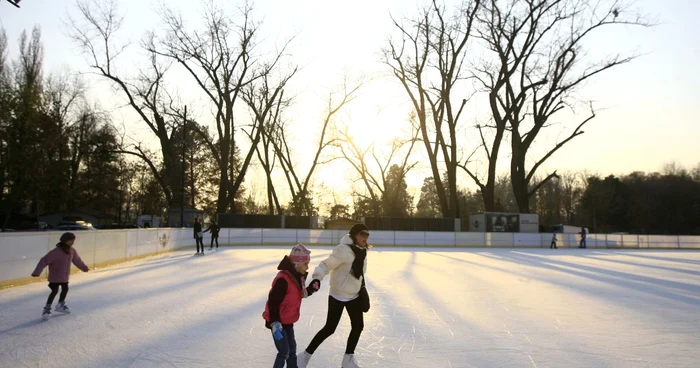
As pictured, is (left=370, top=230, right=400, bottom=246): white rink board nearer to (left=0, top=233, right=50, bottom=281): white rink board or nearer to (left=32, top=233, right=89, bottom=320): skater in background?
Answer: (left=0, top=233, right=50, bottom=281): white rink board

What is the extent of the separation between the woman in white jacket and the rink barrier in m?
8.39

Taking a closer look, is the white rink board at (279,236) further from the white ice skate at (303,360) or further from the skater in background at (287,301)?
the skater in background at (287,301)

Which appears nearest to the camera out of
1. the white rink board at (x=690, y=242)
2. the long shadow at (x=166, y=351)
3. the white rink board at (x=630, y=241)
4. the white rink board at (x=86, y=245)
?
the long shadow at (x=166, y=351)

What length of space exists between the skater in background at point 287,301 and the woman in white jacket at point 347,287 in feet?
1.75

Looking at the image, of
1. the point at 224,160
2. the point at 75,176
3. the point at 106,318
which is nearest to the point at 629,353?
the point at 106,318

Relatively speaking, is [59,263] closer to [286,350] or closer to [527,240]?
[286,350]

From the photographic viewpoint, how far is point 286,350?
4297 mm

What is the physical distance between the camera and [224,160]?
40.1 meters

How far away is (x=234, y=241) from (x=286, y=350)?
1045 inches

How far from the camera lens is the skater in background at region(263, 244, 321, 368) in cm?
425

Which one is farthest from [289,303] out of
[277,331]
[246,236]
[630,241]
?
[630,241]

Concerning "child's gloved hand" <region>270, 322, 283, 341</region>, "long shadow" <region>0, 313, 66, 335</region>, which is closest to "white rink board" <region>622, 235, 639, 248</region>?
"long shadow" <region>0, 313, 66, 335</region>

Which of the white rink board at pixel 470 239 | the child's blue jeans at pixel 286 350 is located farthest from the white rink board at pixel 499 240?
the child's blue jeans at pixel 286 350

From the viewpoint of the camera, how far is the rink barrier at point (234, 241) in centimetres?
1127
